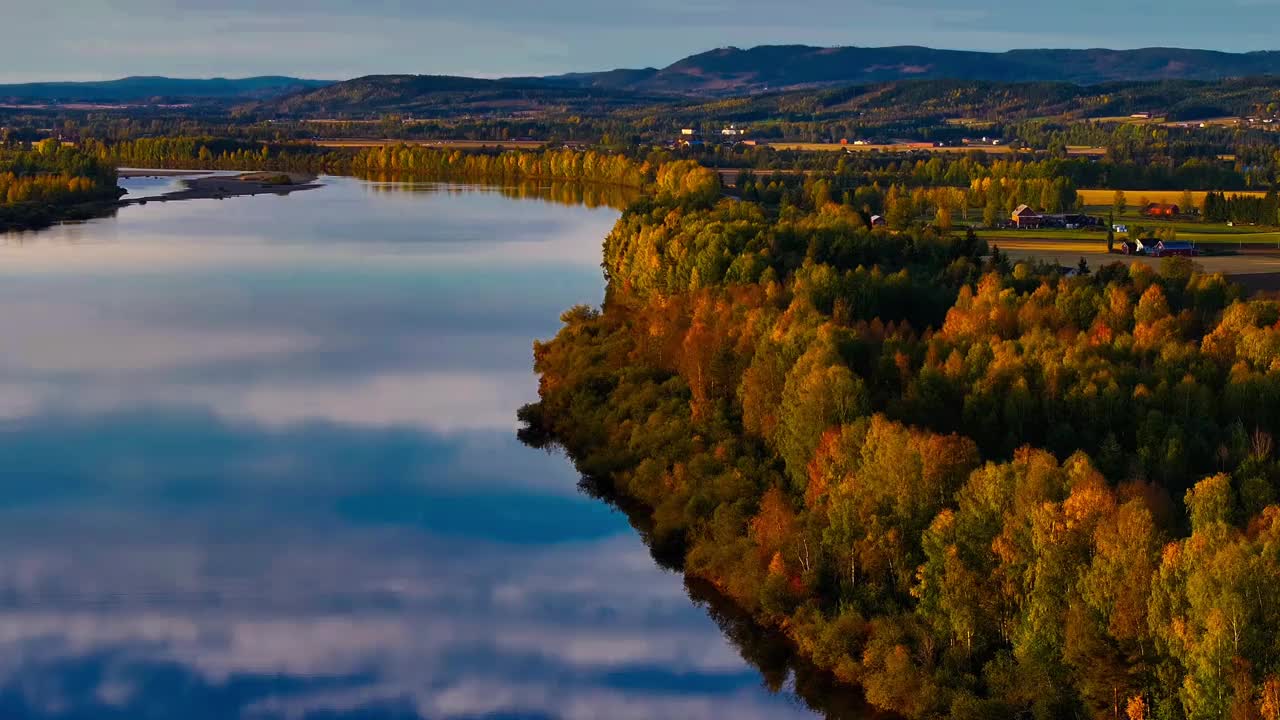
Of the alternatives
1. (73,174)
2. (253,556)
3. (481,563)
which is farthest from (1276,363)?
(73,174)

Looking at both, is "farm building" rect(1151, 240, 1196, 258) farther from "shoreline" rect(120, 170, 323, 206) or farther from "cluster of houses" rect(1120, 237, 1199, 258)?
"shoreline" rect(120, 170, 323, 206)

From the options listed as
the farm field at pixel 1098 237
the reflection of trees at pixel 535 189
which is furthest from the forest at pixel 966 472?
the reflection of trees at pixel 535 189

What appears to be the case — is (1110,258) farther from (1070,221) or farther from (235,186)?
(235,186)

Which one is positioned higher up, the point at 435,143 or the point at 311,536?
the point at 435,143

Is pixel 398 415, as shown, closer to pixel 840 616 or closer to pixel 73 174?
pixel 840 616

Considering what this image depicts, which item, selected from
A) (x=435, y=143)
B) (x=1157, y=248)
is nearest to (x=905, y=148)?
(x=435, y=143)
